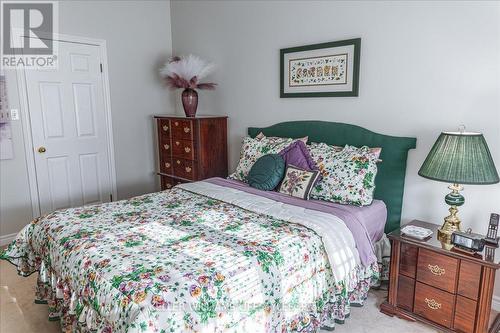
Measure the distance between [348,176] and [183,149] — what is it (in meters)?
1.91

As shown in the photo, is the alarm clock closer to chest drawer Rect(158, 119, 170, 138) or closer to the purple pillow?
the purple pillow

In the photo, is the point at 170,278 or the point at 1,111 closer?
the point at 170,278

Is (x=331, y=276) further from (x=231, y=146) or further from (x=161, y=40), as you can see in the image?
(x=161, y=40)

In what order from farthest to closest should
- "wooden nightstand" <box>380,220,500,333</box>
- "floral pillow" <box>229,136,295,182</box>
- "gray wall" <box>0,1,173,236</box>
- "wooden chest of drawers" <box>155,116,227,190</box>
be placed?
"wooden chest of drawers" <box>155,116,227,190</box> → "gray wall" <box>0,1,173,236</box> → "floral pillow" <box>229,136,295,182</box> → "wooden nightstand" <box>380,220,500,333</box>

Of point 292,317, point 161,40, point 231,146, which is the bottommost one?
point 292,317

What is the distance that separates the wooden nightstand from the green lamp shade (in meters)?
0.41

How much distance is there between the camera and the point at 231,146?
3852mm

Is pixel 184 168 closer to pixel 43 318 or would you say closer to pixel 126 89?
pixel 126 89

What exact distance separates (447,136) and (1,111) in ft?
12.2

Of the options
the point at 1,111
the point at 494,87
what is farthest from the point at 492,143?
the point at 1,111

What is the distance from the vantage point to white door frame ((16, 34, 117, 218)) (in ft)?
10.9

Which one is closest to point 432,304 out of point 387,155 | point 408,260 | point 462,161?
point 408,260

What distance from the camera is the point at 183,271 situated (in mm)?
1430

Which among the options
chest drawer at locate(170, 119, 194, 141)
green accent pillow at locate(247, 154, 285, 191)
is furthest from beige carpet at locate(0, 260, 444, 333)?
chest drawer at locate(170, 119, 194, 141)
